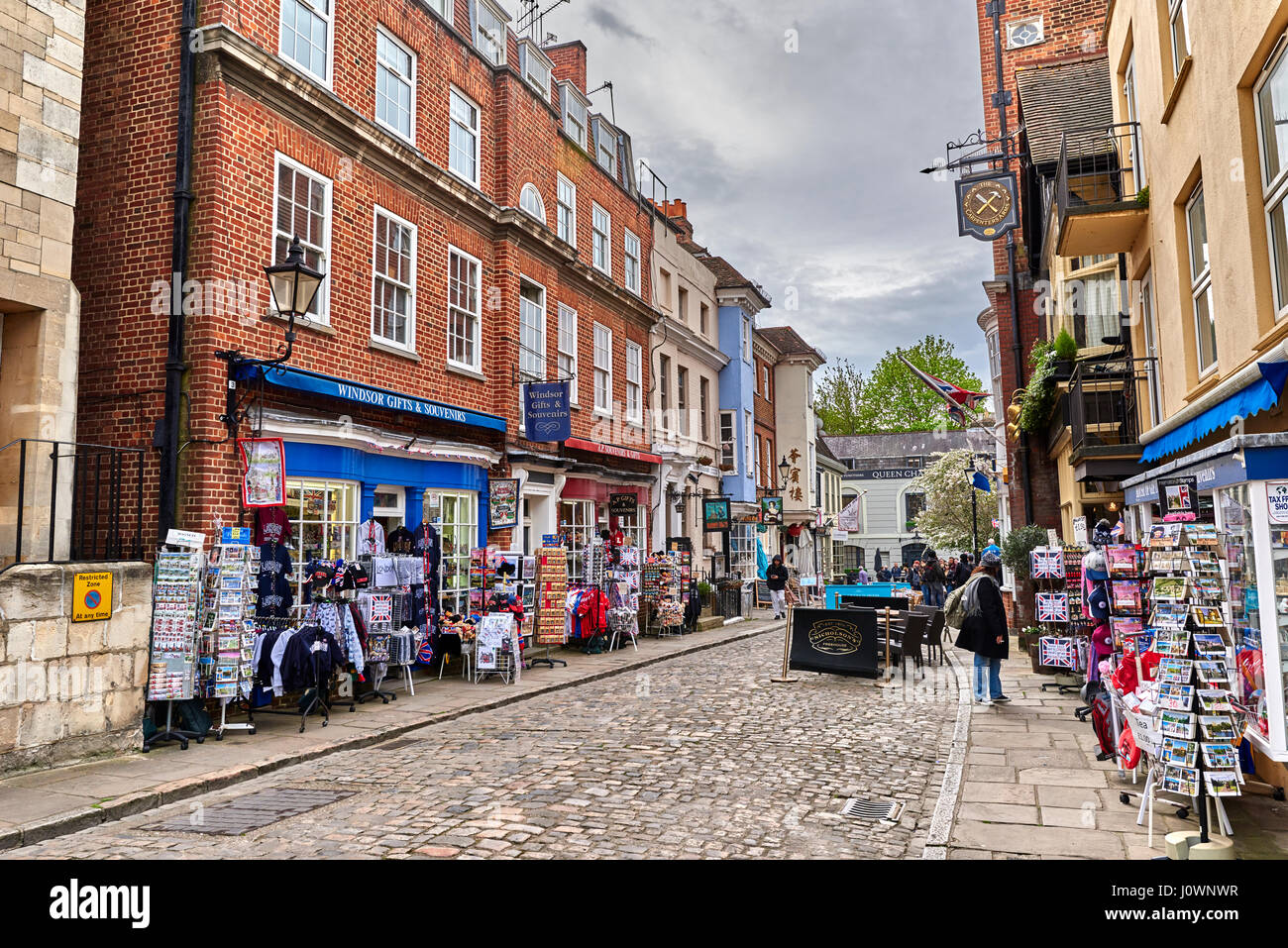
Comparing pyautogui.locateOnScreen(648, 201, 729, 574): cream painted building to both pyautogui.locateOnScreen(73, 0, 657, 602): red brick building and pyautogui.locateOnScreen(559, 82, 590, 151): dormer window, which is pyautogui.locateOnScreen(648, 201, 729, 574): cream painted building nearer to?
pyautogui.locateOnScreen(559, 82, 590, 151): dormer window

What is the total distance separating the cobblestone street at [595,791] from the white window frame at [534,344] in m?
7.45

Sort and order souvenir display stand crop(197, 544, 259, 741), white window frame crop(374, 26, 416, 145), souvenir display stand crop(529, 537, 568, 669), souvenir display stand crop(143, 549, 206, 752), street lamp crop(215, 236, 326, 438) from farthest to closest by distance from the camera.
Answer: souvenir display stand crop(529, 537, 568, 669) → white window frame crop(374, 26, 416, 145) → street lamp crop(215, 236, 326, 438) → souvenir display stand crop(197, 544, 259, 741) → souvenir display stand crop(143, 549, 206, 752)

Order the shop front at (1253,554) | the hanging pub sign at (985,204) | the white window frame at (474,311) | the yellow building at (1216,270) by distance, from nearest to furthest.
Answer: the shop front at (1253,554) < the yellow building at (1216,270) < the white window frame at (474,311) < the hanging pub sign at (985,204)

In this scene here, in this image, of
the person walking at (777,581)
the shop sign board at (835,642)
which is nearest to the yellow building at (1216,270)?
the shop sign board at (835,642)

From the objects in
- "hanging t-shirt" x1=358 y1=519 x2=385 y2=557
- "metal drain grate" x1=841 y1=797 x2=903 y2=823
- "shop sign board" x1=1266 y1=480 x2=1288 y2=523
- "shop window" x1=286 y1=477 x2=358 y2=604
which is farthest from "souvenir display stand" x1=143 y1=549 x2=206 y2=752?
"shop sign board" x1=1266 y1=480 x2=1288 y2=523

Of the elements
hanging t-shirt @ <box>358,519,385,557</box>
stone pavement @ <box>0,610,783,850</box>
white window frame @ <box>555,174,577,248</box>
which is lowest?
stone pavement @ <box>0,610,783,850</box>

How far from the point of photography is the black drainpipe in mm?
9672

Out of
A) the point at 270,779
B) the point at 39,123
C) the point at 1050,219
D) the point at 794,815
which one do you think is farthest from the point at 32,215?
the point at 1050,219

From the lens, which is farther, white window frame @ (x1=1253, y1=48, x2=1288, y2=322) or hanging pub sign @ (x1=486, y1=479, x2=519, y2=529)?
hanging pub sign @ (x1=486, y1=479, x2=519, y2=529)

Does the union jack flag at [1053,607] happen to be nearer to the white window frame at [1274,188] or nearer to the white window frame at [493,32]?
the white window frame at [1274,188]

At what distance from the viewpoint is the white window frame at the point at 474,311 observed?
1461cm

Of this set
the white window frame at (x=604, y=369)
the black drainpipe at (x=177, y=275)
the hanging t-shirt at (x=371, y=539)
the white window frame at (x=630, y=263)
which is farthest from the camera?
the white window frame at (x=630, y=263)

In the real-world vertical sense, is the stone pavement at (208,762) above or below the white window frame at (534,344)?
below

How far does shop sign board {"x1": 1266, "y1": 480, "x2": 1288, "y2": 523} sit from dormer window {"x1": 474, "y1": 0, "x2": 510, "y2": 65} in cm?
1477
